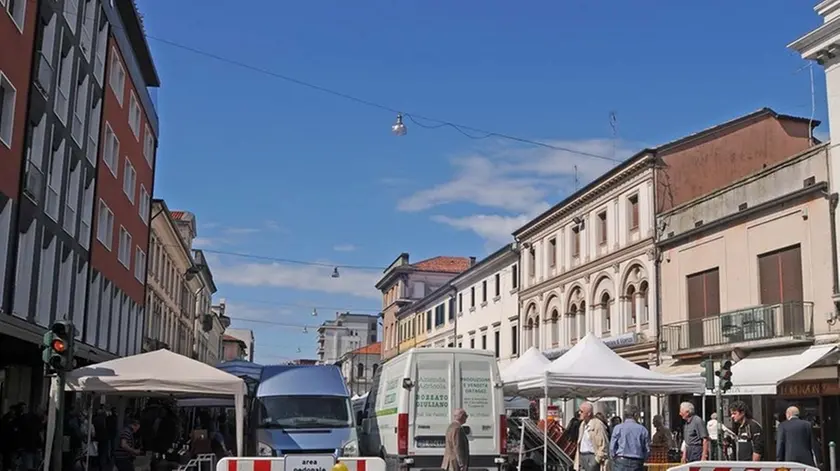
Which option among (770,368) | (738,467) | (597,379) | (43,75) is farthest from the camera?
(770,368)

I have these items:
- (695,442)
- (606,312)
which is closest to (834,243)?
(695,442)

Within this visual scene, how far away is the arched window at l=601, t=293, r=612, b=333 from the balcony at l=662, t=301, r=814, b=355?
4.82 metres

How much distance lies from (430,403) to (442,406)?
230 mm

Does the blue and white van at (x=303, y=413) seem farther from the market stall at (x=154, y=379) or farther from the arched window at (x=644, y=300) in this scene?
the arched window at (x=644, y=300)

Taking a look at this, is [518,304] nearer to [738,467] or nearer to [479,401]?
[479,401]

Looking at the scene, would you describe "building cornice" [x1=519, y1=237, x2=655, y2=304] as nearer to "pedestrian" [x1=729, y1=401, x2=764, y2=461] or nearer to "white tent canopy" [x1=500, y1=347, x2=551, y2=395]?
"white tent canopy" [x1=500, y1=347, x2=551, y2=395]

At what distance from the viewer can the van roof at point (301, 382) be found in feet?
65.8

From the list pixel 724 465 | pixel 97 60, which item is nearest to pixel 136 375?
pixel 724 465

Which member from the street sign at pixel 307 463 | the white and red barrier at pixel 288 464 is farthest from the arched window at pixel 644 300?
the white and red barrier at pixel 288 464

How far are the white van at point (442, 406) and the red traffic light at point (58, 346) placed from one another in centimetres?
594

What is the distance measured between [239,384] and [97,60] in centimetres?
1697

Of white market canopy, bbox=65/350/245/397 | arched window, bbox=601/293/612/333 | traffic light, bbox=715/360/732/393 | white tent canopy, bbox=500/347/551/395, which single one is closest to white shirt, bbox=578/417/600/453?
white tent canopy, bbox=500/347/551/395

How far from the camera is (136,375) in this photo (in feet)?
54.9

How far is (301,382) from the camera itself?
20.3 meters
